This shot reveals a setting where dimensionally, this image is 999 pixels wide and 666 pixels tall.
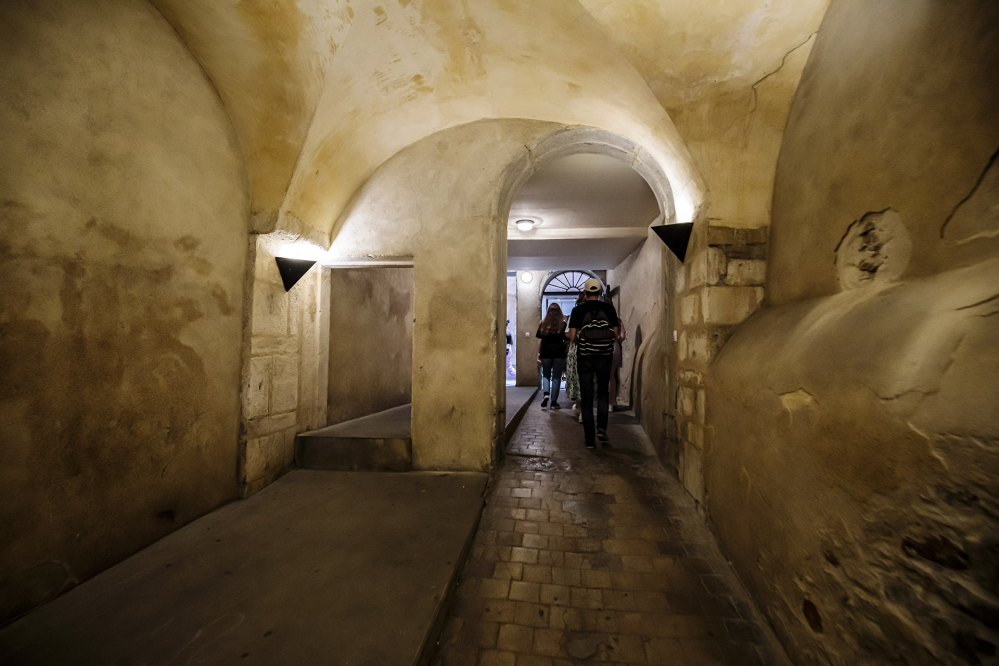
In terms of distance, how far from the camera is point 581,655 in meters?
1.65

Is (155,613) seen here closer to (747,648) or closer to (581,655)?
(581,655)

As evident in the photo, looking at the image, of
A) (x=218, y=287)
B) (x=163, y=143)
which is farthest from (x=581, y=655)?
(x=163, y=143)

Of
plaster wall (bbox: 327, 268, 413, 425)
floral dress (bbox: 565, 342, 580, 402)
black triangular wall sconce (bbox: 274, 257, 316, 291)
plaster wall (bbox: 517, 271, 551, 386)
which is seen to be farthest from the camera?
plaster wall (bbox: 517, 271, 551, 386)

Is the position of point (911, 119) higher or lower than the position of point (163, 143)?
lower

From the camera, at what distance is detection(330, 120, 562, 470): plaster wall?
3.54m

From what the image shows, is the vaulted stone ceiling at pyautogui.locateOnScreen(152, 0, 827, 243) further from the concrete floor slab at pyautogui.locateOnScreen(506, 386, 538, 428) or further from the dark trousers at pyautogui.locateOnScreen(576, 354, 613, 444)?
the concrete floor slab at pyautogui.locateOnScreen(506, 386, 538, 428)

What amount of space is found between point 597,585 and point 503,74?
3.67 meters

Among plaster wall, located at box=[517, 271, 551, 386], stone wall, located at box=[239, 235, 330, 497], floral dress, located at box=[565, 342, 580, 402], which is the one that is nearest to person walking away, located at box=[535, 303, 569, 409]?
floral dress, located at box=[565, 342, 580, 402]

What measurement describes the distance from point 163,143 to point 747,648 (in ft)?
13.9

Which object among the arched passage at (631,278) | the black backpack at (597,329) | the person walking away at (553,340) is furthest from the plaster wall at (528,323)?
the black backpack at (597,329)

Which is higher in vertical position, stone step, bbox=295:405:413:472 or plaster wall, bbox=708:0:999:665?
plaster wall, bbox=708:0:999:665

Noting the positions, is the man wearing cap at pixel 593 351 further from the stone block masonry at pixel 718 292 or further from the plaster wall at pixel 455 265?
the stone block masonry at pixel 718 292

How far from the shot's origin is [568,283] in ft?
38.9

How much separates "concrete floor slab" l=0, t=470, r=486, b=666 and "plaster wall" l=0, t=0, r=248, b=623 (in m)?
0.26
